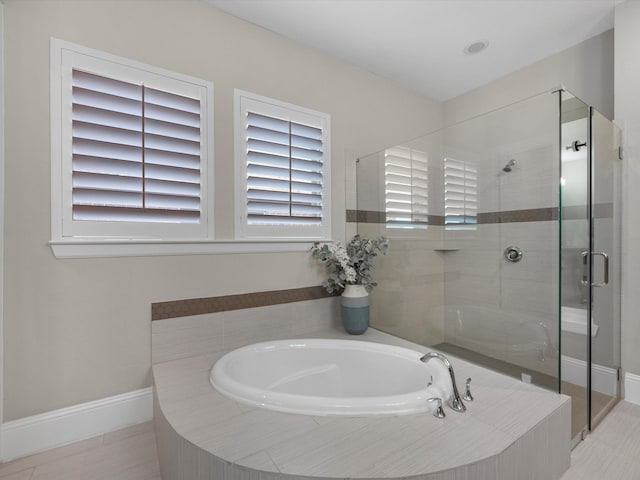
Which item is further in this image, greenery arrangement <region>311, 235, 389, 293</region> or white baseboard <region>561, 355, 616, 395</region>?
greenery arrangement <region>311, 235, 389, 293</region>

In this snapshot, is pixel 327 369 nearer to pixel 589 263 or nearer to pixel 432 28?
pixel 589 263

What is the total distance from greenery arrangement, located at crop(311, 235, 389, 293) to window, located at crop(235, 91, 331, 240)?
0.48 ft

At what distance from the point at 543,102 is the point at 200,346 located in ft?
7.93

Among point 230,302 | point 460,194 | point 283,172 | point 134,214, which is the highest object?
point 283,172

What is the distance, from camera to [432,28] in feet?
7.09

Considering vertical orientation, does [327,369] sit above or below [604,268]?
below

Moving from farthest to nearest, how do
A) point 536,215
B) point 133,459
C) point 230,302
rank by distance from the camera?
point 230,302 → point 536,215 → point 133,459

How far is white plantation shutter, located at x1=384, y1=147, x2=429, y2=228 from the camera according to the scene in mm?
2400

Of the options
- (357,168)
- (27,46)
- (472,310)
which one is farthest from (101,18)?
(472,310)

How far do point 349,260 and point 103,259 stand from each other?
5.11 feet

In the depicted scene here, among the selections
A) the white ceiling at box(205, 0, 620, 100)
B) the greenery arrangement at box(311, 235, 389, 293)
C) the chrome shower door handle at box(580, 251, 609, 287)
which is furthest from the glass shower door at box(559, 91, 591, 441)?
the greenery arrangement at box(311, 235, 389, 293)

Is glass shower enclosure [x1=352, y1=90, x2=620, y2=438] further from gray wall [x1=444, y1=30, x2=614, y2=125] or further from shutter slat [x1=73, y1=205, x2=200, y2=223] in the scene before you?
shutter slat [x1=73, y1=205, x2=200, y2=223]

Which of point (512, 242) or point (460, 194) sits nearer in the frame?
point (512, 242)

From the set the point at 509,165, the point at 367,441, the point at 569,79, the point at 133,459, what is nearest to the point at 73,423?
the point at 133,459
